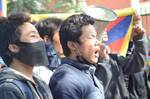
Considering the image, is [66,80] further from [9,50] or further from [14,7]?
[14,7]

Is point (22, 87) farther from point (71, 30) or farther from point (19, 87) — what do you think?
point (71, 30)

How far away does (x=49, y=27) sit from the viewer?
424cm

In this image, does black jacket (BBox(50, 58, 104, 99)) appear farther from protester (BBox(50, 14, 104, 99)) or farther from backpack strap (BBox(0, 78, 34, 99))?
backpack strap (BBox(0, 78, 34, 99))

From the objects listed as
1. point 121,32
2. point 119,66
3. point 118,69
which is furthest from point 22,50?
point 121,32

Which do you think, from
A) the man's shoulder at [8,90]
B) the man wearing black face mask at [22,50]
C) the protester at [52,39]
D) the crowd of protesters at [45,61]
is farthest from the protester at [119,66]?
the man's shoulder at [8,90]

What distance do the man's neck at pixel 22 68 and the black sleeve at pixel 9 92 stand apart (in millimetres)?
250

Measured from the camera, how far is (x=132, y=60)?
4555 millimetres

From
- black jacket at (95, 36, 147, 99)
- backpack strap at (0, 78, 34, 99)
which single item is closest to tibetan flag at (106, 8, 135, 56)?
black jacket at (95, 36, 147, 99)

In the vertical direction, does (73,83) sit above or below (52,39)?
below

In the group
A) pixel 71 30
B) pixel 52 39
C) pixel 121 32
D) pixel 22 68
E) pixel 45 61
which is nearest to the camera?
pixel 22 68

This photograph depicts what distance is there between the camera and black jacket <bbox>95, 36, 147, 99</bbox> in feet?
Result: 13.4

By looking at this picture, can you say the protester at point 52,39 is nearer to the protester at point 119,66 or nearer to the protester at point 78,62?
the protester at point 119,66

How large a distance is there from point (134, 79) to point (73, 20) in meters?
1.48

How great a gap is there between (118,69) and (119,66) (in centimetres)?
11
